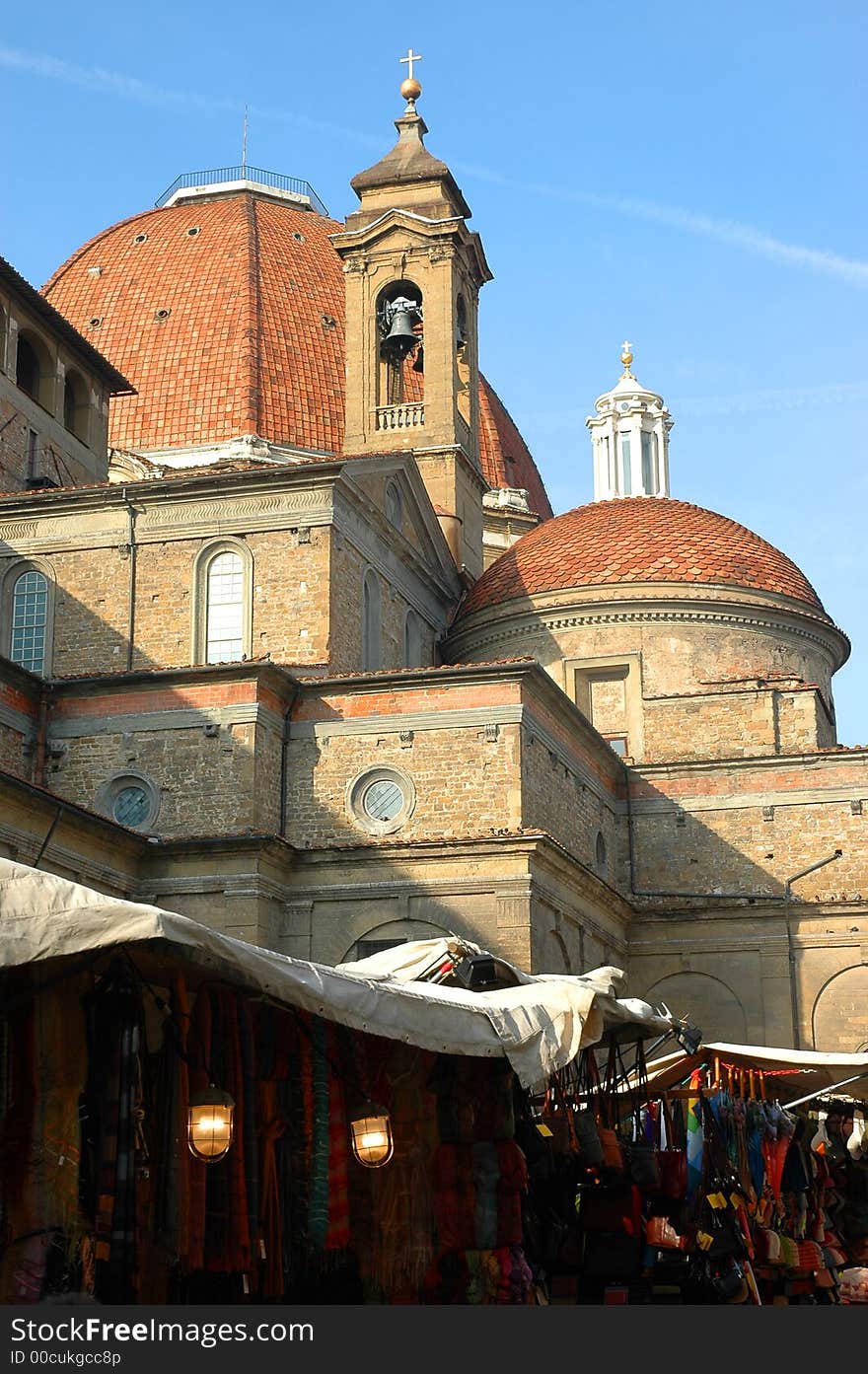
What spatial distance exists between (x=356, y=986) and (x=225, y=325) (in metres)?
40.4

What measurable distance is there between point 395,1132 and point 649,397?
121 ft

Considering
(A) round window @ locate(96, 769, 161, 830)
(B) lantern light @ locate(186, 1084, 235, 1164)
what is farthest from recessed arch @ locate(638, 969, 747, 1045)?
(B) lantern light @ locate(186, 1084, 235, 1164)

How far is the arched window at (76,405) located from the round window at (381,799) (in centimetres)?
1255

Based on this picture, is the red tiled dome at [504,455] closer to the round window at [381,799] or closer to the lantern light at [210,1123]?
the round window at [381,799]

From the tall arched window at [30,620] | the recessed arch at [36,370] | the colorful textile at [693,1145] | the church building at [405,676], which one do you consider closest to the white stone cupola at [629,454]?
the church building at [405,676]

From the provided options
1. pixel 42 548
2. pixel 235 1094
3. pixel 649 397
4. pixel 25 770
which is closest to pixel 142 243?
pixel 649 397

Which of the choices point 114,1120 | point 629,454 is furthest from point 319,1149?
point 629,454

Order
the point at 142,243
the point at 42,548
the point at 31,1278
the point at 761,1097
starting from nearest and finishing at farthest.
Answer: the point at 31,1278 < the point at 761,1097 < the point at 42,548 < the point at 142,243

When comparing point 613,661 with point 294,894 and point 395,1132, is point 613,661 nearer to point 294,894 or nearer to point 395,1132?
point 294,894

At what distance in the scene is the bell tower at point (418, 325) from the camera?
39281 mm

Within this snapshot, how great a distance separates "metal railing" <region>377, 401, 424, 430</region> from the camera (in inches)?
1561

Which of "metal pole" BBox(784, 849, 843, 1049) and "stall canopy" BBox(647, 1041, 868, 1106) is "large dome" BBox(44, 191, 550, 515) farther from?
"stall canopy" BBox(647, 1041, 868, 1106)

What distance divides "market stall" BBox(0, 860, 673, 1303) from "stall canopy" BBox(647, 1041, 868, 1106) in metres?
2.01

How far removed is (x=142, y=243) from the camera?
5344 cm
